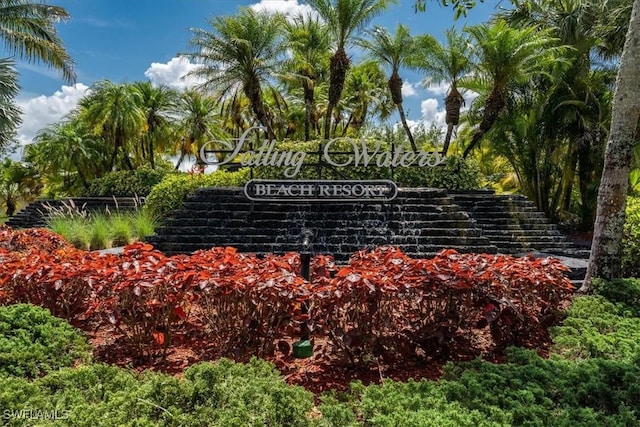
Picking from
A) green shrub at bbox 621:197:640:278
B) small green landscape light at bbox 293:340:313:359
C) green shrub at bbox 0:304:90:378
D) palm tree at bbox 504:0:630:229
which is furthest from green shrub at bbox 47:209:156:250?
palm tree at bbox 504:0:630:229

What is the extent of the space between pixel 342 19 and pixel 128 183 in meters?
12.0

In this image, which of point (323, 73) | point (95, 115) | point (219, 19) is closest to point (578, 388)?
point (219, 19)

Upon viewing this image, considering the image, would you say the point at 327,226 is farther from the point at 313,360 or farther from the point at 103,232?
the point at 103,232

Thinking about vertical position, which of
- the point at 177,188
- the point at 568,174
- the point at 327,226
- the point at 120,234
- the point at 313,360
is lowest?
the point at 313,360

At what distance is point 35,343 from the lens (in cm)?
348

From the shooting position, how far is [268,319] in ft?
12.0

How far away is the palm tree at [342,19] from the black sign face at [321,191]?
420 inches

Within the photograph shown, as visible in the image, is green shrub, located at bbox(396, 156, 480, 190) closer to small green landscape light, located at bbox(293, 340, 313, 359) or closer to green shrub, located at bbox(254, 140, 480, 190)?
green shrub, located at bbox(254, 140, 480, 190)

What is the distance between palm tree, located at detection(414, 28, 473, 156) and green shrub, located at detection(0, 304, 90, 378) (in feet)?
49.0

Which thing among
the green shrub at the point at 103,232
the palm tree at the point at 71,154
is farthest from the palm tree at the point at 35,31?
the palm tree at the point at 71,154

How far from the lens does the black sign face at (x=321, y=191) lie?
848cm

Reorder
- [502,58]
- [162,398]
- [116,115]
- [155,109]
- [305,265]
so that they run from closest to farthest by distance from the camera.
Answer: [162,398], [305,265], [502,58], [116,115], [155,109]

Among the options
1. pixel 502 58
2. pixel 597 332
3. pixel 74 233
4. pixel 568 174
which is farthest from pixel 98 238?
pixel 568 174

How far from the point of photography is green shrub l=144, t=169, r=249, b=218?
12344mm
